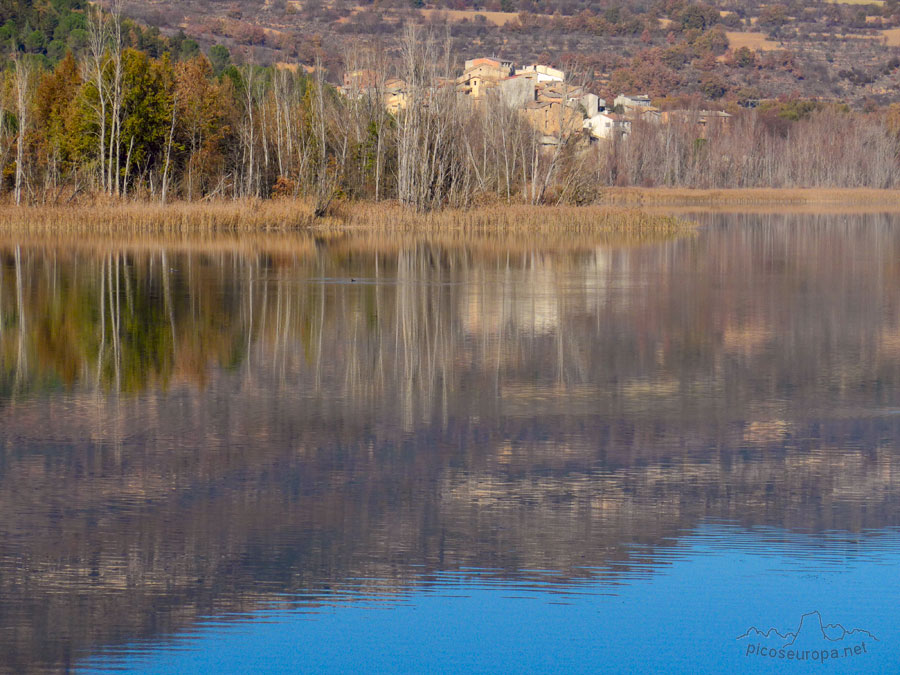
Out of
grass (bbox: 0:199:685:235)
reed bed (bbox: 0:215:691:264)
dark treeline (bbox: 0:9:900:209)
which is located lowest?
reed bed (bbox: 0:215:691:264)

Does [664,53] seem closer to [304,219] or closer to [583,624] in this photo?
[304,219]

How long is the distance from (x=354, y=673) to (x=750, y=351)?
927cm

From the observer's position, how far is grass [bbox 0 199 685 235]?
127 ft

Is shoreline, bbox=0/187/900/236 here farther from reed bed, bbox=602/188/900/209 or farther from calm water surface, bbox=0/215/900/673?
reed bed, bbox=602/188/900/209

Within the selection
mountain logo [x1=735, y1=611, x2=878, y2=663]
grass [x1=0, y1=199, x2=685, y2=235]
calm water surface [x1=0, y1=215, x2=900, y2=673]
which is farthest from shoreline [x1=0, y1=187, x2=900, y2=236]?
mountain logo [x1=735, y1=611, x2=878, y2=663]

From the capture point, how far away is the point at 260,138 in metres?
54.1

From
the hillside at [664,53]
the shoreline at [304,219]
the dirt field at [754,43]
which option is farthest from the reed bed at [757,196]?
the dirt field at [754,43]

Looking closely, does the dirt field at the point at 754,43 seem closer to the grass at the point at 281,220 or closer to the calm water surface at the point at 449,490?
the grass at the point at 281,220

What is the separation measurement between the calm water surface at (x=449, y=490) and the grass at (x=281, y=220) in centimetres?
2170

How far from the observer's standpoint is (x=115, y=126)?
1827 inches

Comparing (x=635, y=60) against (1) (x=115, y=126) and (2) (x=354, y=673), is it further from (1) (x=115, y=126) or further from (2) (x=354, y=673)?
(2) (x=354, y=673)

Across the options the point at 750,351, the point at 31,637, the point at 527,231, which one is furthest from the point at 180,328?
the point at 527,231

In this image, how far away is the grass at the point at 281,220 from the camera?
1518 inches

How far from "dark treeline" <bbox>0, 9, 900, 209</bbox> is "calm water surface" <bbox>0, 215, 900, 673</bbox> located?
29637mm
